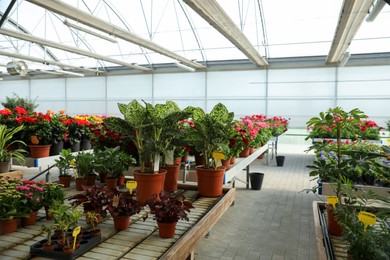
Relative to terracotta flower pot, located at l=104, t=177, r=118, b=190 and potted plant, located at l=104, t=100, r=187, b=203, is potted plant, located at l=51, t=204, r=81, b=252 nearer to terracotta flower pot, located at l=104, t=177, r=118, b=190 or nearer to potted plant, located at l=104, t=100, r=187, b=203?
potted plant, located at l=104, t=100, r=187, b=203

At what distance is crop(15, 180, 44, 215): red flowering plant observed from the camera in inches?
76.7

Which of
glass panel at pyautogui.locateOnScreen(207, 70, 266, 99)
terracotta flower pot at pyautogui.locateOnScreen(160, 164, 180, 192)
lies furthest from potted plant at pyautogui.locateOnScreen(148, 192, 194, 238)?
glass panel at pyautogui.locateOnScreen(207, 70, 266, 99)

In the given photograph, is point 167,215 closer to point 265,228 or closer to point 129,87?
point 265,228

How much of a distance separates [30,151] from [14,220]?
215 cm

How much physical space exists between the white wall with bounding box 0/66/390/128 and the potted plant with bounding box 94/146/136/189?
10.1 meters

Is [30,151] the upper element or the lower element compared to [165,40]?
lower

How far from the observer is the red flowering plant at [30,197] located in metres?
1.95

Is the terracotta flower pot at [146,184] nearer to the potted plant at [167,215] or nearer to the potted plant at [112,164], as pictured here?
the potted plant at [167,215]

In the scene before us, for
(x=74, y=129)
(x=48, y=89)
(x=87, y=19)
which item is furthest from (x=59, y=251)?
(x=48, y=89)

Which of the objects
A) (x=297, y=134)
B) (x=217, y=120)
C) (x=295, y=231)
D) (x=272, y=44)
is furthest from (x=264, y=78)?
(x=217, y=120)

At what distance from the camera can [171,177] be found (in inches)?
109

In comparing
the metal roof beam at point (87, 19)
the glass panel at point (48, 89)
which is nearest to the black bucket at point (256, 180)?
the metal roof beam at point (87, 19)

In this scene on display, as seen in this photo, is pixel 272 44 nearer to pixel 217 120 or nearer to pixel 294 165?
pixel 294 165

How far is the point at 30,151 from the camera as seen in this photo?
3.84 metres
